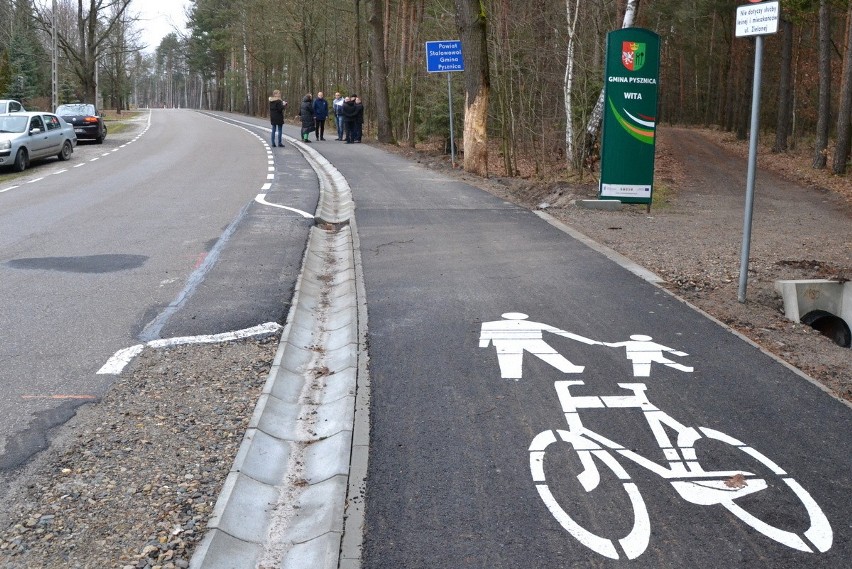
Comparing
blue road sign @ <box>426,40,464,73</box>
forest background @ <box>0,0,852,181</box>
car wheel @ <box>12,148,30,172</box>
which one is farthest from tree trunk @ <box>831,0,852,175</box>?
car wheel @ <box>12,148,30,172</box>

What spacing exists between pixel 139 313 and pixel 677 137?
40.2 meters

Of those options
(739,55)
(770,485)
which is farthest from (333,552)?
(739,55)

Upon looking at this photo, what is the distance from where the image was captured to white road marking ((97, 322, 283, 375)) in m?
6.38

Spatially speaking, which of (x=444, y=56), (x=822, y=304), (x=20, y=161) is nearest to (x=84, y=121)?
(x=20, y=161)

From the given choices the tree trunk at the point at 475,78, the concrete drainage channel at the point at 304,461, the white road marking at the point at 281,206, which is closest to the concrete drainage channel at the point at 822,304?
the concrete drainage channel at the point at 304,461

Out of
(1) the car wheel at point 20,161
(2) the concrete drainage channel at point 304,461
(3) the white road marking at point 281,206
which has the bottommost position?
(2) the concrete drainage channel at point 304,461

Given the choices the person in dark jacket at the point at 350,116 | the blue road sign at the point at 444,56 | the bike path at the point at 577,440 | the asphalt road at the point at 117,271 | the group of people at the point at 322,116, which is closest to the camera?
the bike path at the point at 577,440

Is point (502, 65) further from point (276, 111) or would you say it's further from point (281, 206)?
point (276, 111)

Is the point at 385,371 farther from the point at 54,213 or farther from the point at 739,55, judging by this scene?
the point at 739,55

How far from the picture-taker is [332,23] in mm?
55938

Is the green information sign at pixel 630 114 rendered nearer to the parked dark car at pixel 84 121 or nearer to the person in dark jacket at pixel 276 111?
the person in dark jacket at pixel 276 111

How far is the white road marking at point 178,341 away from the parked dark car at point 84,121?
31.2 meters

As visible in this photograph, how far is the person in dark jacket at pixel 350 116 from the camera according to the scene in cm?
3425

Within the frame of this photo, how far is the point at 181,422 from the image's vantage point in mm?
5348
